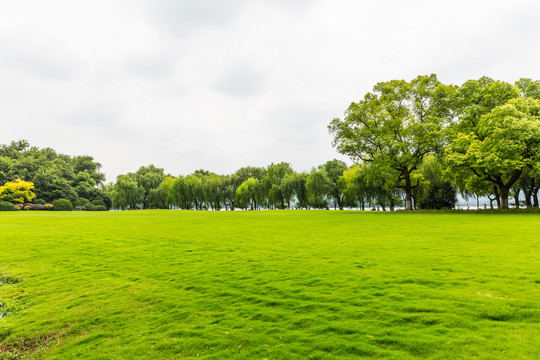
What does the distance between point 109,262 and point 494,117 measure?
117ft

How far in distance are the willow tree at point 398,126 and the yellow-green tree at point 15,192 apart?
56.1 meters

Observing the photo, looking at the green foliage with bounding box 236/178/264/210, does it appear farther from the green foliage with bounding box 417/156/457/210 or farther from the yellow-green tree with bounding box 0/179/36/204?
the yellow-green tree with bounding box 0/179/36/204

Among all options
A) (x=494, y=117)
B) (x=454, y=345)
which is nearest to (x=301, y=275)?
(x=454, y=345)

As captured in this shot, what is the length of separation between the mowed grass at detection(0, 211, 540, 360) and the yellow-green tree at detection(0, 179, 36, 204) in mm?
52790

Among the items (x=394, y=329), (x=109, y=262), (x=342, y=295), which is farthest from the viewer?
(x=109, y=262)

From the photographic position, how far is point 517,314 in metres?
4.64

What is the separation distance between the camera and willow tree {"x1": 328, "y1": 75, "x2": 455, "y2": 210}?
3478 centimetres

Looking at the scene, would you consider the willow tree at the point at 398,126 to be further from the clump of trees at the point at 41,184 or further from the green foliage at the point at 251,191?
the clump of trees at the point at 41,184

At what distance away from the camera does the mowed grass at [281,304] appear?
4070 millimetres

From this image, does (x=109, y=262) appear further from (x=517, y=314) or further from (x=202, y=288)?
(x=517, y=314)

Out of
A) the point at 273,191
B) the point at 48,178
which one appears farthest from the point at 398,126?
the point at 48,178

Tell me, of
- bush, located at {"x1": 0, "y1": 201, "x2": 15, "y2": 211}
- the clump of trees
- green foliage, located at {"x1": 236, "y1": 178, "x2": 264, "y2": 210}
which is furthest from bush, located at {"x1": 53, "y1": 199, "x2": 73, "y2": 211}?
green foliage, located at {"x1": 236, "y1": 178, "x2": 264, "y2": 210}

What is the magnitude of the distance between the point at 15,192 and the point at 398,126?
65245mm

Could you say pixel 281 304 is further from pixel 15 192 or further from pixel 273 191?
pixel 15 192
